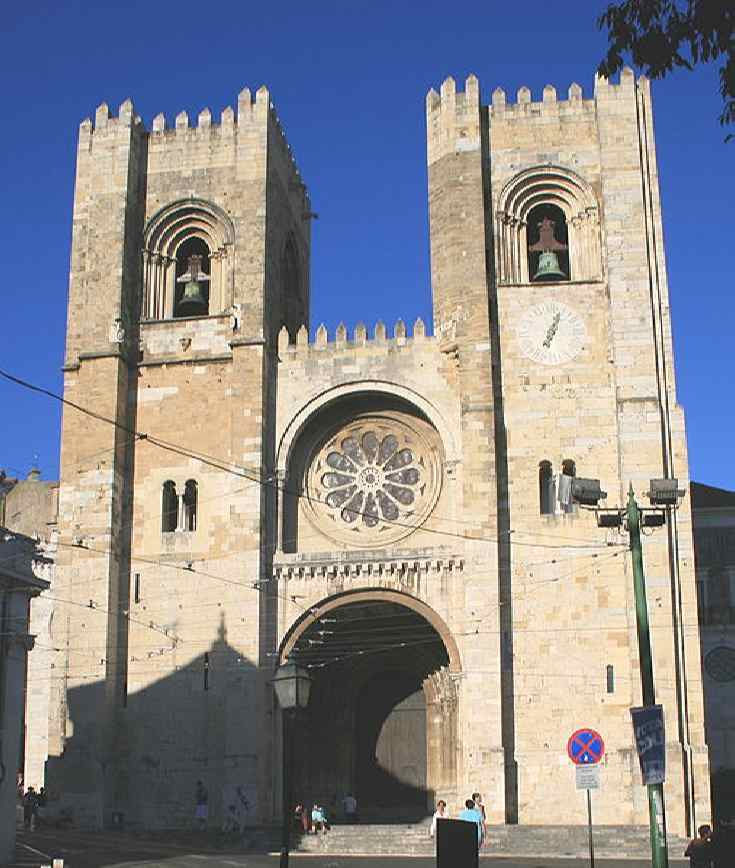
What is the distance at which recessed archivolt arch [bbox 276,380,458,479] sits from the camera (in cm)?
2986

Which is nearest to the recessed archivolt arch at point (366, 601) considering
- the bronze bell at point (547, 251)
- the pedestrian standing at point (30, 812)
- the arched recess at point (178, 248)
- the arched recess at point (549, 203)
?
the pedestrian standing at point (30, 812)

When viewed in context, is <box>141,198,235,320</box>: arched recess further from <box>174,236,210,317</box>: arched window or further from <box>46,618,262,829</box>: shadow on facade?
<box>46,618,262,829</box>: shadow on facade

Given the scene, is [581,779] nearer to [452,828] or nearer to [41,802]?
[452,828]

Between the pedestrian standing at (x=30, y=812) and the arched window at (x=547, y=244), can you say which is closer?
the pedestrian standing at (x=30, y=812)

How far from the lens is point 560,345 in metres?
29.6

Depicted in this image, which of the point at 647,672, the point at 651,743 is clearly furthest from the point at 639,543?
the point at 651,743

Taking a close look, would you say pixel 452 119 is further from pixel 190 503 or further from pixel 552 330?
pixel 190 503

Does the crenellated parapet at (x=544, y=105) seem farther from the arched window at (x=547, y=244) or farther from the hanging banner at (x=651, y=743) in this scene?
the hanging banner at (x=651, y=743)

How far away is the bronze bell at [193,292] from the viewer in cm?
3184

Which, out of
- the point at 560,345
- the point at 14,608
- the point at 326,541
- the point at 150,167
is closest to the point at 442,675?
the point at 326,541

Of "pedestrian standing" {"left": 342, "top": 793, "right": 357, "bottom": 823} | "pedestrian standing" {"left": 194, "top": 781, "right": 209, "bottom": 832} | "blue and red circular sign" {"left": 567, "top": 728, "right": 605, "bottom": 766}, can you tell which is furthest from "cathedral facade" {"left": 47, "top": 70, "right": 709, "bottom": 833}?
"blue and red circular sign" {"left": 567, "top": 728, "right": 605, "bottom": 766}

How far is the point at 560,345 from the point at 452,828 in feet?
64.4

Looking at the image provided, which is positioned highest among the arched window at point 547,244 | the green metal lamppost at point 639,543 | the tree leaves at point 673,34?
the arched window at point 547,244

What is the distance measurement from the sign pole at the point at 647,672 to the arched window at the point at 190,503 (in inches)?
635
